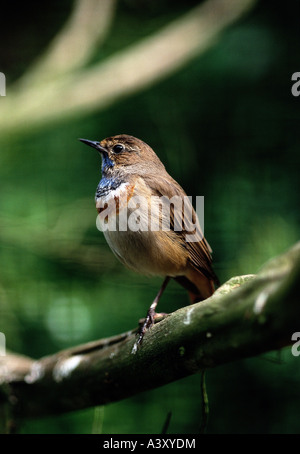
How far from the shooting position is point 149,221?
2742 mm

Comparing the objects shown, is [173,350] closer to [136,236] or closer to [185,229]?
[136,236]

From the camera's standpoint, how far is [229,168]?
3.80 meters

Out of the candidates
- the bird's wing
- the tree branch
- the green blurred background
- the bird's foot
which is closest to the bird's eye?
the bird's wing

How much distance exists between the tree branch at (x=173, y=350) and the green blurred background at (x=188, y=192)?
37cm

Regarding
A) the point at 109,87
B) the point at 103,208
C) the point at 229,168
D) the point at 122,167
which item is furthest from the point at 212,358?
the point at 109,87

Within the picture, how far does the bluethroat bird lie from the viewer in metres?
2.72

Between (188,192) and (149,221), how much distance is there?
998mm

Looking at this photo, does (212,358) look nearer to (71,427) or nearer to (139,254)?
(139,254)

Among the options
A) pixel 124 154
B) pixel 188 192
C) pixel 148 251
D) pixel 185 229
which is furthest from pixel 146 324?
pixel 188 192

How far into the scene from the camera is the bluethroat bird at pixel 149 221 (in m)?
2.72

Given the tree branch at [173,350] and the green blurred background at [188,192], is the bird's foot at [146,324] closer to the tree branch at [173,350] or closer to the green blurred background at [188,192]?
→ the tree branch at [173,350]

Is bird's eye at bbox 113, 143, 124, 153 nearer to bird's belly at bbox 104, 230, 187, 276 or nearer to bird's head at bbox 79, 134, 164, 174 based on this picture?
bird's head at bbox 79, 134, 164, 174

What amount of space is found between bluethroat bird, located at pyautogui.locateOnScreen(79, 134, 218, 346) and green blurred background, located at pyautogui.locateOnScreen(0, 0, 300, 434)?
43 cm

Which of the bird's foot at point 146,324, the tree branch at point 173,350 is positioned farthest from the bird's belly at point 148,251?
the tree branch at point 173,350
